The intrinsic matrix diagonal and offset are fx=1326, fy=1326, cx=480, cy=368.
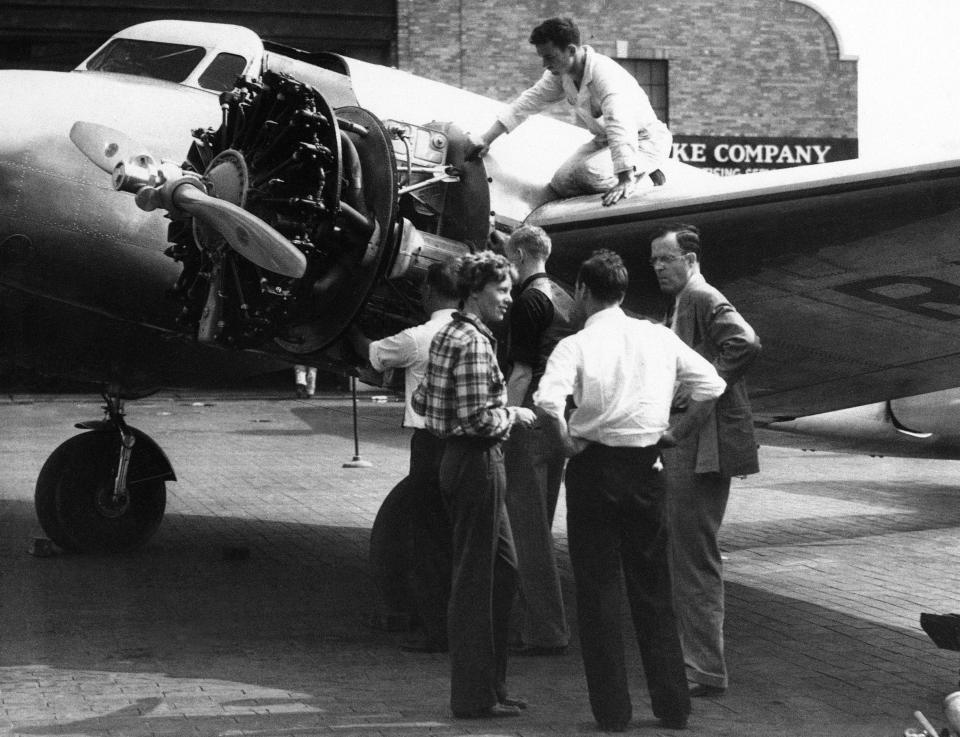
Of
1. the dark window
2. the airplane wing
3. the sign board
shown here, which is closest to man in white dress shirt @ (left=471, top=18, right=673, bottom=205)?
the airplane wing

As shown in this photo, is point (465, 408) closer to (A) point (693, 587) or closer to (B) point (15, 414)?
(A) point (693, 587)

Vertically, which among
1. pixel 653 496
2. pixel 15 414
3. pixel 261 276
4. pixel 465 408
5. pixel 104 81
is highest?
pixel 104 81

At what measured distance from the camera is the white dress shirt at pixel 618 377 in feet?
17.6

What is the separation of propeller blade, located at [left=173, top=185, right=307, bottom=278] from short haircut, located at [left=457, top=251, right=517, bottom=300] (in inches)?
42.0

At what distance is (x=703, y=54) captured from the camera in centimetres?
2994

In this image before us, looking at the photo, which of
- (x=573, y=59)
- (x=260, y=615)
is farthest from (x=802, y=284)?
(x=260, y=615)

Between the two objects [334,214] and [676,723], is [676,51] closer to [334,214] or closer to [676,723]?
[334,214]

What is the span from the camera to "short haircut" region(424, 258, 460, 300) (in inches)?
239

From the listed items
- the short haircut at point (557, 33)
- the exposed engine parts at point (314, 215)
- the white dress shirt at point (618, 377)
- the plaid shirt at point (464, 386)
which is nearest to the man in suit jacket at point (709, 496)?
the white dress shirt at point (618, 377)

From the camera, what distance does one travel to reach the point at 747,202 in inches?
279

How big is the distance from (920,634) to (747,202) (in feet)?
8.25

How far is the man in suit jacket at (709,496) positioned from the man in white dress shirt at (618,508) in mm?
475

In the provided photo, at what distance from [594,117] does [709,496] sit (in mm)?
2891

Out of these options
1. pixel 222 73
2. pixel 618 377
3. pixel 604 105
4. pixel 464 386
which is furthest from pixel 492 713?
pixel 222 73
